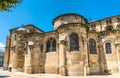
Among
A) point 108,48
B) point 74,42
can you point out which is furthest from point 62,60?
point 108,48

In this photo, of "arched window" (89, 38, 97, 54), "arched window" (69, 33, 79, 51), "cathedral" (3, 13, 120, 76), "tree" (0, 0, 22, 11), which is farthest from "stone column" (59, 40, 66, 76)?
"tree" (0, 0, 22, 11)

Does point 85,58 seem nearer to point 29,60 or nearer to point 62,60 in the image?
point 62,60

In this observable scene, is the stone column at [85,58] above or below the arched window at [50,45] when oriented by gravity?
below

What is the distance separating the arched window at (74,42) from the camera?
19203mm

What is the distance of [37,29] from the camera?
119 feet

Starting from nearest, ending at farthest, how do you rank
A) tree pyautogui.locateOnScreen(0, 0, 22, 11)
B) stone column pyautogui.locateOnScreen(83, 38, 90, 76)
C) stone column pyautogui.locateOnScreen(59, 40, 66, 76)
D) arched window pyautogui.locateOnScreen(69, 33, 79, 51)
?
tree pyautogui.locateOnScreen(0, 0, 22, 11) → stone column pyautogui.locateOnScreen(83, 38, 90, 76) → stone column pyautogui.locateOnScreen(59, 40, 66, 76) → arched window pyautogui.locateOnScreen(69, 33, 79, 51)

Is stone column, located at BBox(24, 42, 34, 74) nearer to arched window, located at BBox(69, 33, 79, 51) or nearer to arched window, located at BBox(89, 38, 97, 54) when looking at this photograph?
arched window, located at BBox(69, 33, 79, 51)

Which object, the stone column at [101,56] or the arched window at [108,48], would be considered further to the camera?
the arched window at [108,48]

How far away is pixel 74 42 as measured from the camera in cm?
1944

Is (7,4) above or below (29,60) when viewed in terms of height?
above

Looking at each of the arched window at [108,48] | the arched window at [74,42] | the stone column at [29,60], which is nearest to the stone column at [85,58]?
the arched window at [74,42]

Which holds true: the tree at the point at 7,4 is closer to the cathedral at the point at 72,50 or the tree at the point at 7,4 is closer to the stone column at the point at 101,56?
the cathedral at the point at 72,50

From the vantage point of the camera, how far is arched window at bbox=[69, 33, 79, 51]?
19203 millimetres

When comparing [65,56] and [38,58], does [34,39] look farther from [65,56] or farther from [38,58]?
[65,56]
